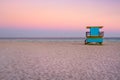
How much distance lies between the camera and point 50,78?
5.05 m

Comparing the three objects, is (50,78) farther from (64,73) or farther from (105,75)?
(105,75)

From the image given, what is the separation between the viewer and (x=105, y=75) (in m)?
5.38

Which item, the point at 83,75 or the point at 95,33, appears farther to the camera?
the point at 95,33

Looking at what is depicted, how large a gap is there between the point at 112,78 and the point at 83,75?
27.8 inches

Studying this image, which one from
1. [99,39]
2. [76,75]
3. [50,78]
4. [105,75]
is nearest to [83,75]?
[76,75]

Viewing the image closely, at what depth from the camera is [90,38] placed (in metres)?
18.2

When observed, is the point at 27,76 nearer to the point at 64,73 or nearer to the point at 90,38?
the point at 64,73

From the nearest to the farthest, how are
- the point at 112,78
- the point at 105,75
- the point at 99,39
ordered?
1. the point at 112,78
2. the point at 105,75
3. the point at 99,39

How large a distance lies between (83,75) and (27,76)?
1292 millimetres

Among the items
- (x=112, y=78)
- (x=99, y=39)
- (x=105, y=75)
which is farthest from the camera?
(x=99, y=39)

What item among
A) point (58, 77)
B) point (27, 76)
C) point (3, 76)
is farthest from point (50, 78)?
point (3, 76)

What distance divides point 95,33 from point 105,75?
43.9 ft

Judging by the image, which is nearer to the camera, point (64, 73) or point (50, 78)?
point (50, 78)

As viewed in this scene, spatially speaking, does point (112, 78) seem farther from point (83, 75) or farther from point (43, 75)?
point (43, 75)
